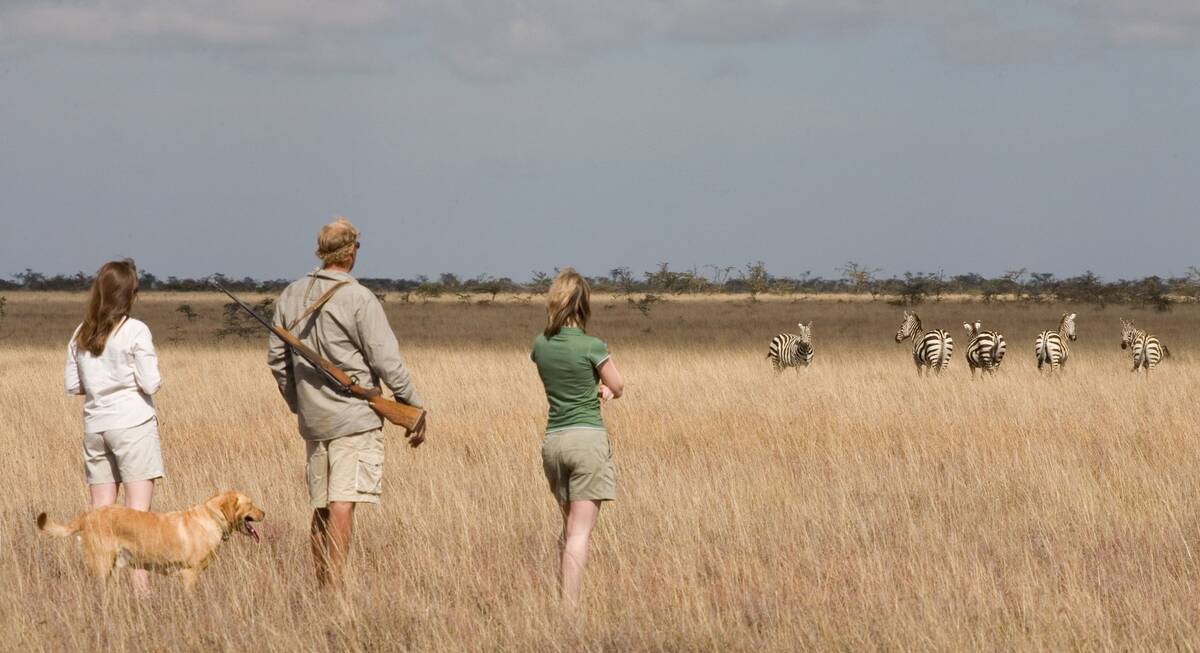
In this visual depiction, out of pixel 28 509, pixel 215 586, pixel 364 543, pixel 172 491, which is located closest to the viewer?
pixel 215 586

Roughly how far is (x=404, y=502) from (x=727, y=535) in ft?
6.88

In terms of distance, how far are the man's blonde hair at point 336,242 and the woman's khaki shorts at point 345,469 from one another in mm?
779

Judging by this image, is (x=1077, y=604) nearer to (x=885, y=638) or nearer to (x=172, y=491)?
(x=885, y=638)

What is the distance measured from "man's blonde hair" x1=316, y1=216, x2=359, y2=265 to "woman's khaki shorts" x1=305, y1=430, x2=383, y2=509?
2.56ft

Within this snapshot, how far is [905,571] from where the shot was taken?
6621 millimetres

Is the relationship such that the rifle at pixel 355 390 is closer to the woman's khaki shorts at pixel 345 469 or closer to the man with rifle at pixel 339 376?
the man with rifle at pixel 339 376

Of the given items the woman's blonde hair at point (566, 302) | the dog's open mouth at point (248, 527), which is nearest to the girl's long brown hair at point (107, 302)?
the dog's open mouth at point (248, 527)

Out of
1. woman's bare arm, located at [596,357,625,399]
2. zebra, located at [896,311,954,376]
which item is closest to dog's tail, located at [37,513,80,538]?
woman's bare arm, located at [596,357,625,399]

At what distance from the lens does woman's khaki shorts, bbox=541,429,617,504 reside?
5.64 meters

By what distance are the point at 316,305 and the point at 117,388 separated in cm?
111

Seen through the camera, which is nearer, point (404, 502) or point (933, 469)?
point (404, 502)

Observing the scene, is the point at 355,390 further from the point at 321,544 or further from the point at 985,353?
the point at 985,353

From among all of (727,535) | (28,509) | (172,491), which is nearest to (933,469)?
(727,535)

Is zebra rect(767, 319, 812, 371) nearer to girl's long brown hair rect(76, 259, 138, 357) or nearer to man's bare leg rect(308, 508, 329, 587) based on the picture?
man's bare leg rect(308, 508, 329, 587)
